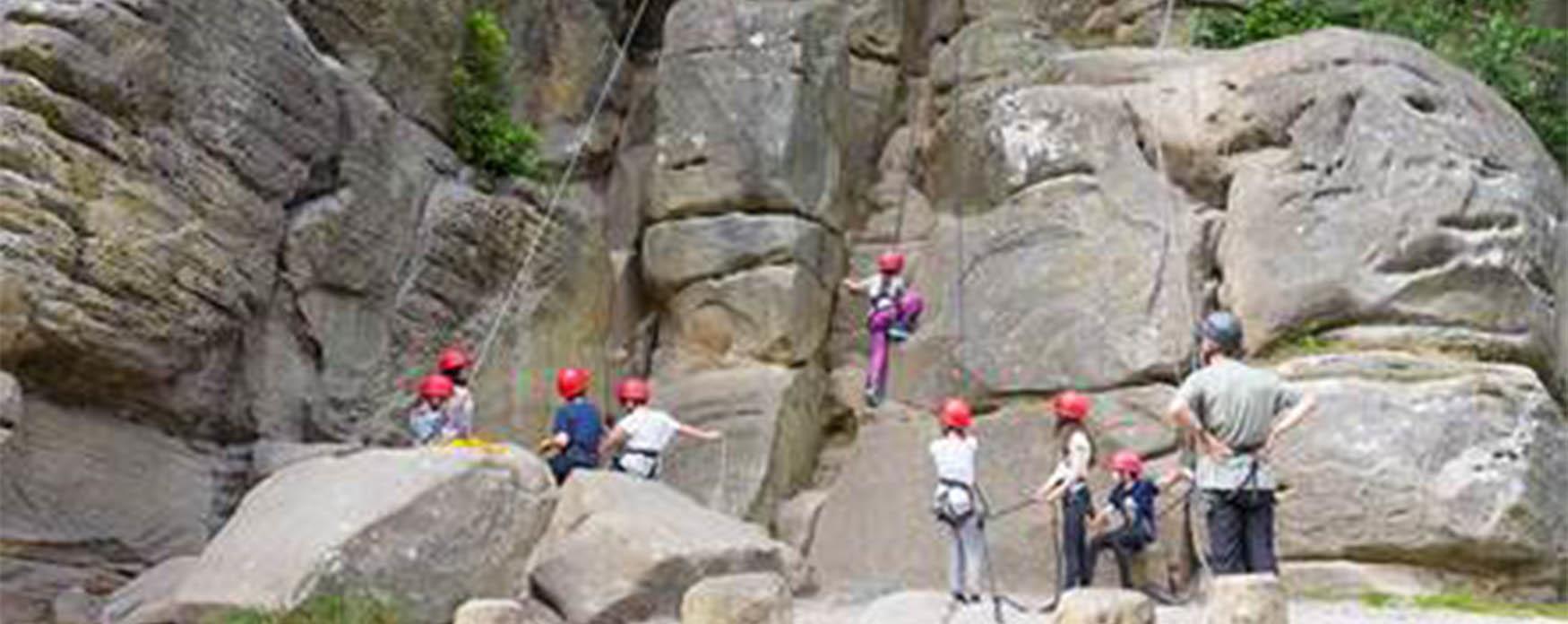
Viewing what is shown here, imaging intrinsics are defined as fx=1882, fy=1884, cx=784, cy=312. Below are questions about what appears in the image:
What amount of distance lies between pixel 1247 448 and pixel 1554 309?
29.4ft

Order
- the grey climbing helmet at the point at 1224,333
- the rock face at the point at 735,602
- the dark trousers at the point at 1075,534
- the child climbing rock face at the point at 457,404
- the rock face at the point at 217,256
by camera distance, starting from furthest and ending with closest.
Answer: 1. the child climbing rock face at the point at 457,404
2. the dark trousers at the point at 1075,534
3. the rock face at the point at 217,256
4. the grey climbing helmet at the point at 1224,333
5. the rock face at the point at 735,602

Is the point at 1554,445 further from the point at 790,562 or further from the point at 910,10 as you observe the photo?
the point at 910,10

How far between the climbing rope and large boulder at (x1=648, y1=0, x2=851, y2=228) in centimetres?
78

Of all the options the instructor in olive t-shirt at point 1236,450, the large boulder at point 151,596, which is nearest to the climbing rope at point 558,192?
the large boulder at point 151,596

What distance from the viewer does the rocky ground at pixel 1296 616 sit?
13312mm

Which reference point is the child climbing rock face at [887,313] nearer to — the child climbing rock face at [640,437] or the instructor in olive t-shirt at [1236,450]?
the child climbing rock face at [640,437]

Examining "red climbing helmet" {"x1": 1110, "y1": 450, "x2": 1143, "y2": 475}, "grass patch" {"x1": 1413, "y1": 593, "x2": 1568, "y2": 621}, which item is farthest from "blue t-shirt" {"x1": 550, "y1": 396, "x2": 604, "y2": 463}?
"grass patch" {"x1": 1413, "y1": 593, "x2": 1568, "y2": 621}

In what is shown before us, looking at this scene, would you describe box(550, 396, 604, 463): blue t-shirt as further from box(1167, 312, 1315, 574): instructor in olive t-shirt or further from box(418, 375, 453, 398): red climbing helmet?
box(1167, 312, 1315, 574): instructor in olive t-shirt

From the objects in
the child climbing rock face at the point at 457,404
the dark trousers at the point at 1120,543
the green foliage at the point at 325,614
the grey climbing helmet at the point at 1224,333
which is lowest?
the dark trousers at the point at 1120,543

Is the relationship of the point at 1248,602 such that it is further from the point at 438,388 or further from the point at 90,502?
the point at 90,502

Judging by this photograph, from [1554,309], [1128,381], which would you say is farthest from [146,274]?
[1554,309]

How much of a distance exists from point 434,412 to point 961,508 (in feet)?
15.4

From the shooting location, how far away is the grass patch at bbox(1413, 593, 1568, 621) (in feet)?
47.5

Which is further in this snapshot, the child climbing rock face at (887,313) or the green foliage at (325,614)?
the child climbing rock face at (887,313)
